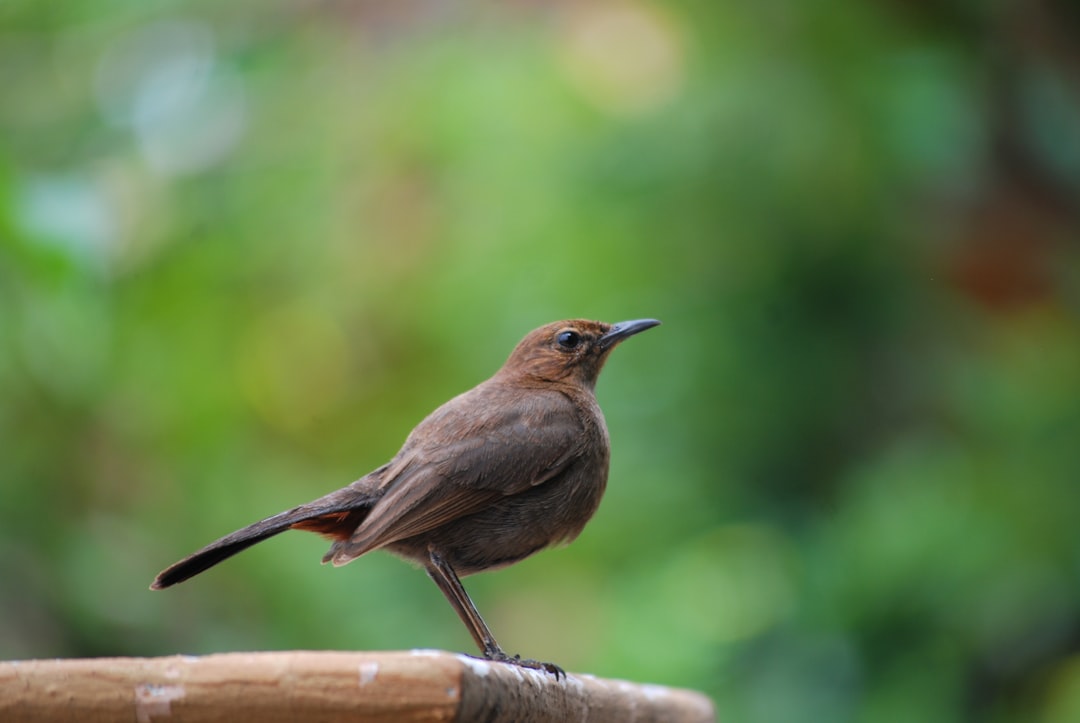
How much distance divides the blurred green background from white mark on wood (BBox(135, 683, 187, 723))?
111 inches

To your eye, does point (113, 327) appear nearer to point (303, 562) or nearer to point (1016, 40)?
point (303, 562)

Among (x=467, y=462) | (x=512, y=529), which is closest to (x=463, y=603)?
(x=512, y=529)

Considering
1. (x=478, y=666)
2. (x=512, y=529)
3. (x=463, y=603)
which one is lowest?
(x=463, y=603)

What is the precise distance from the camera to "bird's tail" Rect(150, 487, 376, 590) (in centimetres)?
321

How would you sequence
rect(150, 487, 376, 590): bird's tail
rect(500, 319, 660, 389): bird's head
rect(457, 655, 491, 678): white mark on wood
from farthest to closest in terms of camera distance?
rect(500, 319, 660, 389): bird's head, rect(150, 487, 376, 590): bird's tail, rect(457, 655, 491, 678): white mark on wood

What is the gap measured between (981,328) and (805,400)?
1.17 meters

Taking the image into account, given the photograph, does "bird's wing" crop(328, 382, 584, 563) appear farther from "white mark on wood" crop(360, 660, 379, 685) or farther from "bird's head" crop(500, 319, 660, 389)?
"white mark on wood" crop(360, 660, 379, 685)

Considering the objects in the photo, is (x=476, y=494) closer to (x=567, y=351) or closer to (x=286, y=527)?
(x=286, y=527)

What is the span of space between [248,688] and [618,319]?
4757mm

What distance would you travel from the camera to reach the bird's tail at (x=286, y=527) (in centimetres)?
321

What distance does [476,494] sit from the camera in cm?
375

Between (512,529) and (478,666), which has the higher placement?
(478,666)

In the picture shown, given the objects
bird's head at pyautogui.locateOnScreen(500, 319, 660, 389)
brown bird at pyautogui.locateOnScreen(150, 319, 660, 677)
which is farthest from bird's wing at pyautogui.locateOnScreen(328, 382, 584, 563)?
bird's head at pyautogui.locateOnScreen(500, 319, 660, 389)

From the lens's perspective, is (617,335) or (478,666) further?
(617,335)
